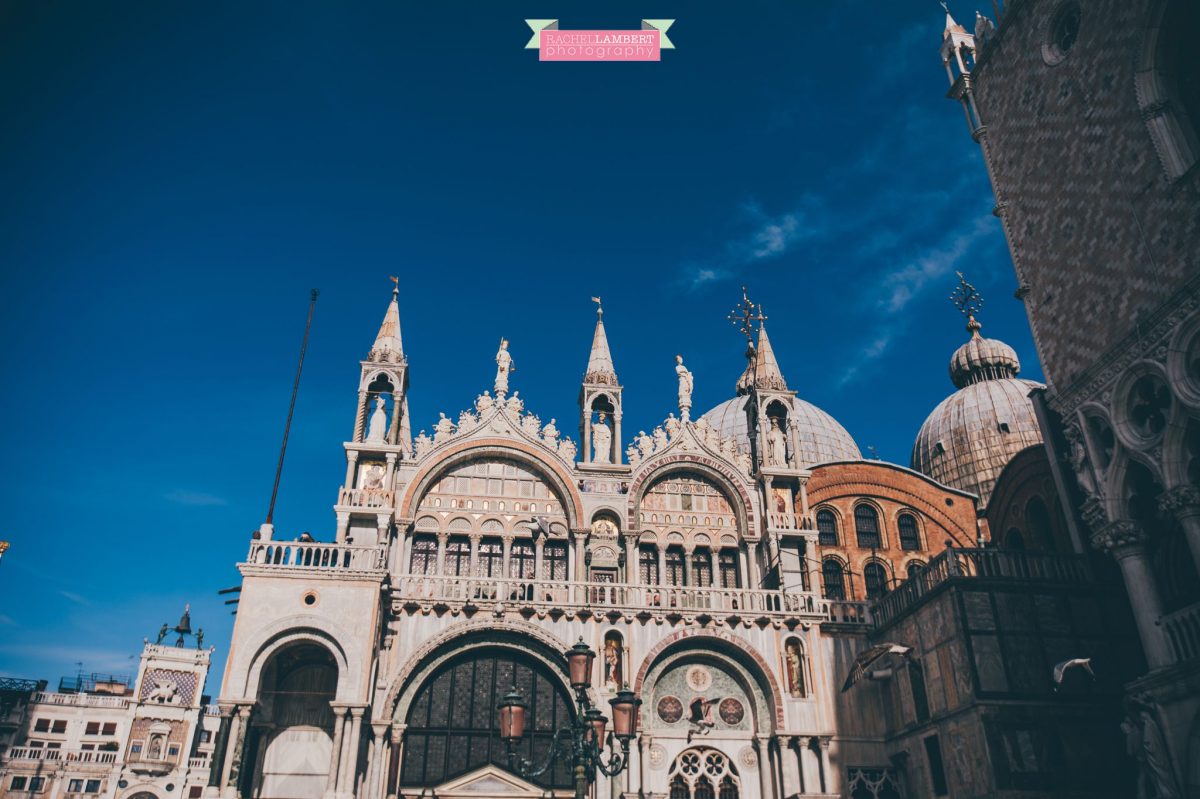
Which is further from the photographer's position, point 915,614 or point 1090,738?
point 915,614

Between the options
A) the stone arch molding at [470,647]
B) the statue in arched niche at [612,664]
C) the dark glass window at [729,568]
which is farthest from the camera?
the dark glass window at [729,568]

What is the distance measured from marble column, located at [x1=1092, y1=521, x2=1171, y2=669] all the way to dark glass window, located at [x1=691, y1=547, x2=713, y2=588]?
1119 cm

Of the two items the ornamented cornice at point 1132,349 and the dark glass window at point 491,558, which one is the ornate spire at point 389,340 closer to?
the dark glass window at point 491,558

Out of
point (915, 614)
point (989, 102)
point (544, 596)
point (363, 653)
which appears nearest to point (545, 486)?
point (544, 596)

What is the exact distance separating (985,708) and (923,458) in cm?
3026

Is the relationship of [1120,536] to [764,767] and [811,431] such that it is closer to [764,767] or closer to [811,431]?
[764,767]

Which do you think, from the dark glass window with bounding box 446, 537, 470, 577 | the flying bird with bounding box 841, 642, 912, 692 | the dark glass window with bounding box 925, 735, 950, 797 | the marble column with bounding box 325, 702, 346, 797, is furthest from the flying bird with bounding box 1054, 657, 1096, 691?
the marble column with bounding box 325, 702, 346, 797

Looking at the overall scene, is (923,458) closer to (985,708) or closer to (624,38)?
(985,708)

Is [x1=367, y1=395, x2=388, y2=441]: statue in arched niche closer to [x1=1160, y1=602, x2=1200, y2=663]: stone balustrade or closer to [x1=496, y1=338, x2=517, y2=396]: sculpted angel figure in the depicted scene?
[x1=496, y1=338, x2=517, y2=396]: sculpted angel figure

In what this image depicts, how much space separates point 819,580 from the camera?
27.7m

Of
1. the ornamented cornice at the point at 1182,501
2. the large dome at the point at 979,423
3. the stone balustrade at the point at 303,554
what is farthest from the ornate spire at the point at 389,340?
the large dome at the point at 979,423

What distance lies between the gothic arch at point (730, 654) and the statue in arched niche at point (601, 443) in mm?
6474

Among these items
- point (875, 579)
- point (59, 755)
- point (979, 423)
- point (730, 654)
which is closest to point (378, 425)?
point (730, 654)

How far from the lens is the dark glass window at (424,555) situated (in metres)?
26.7
